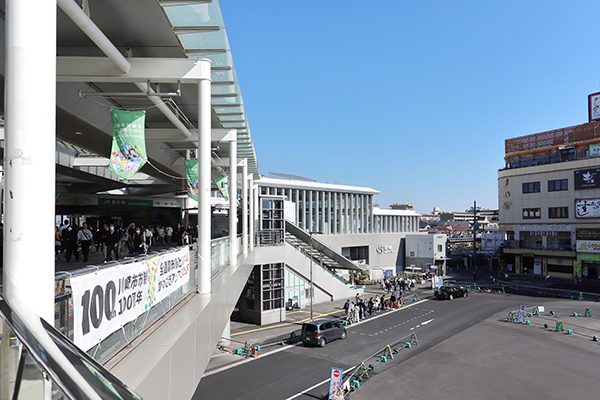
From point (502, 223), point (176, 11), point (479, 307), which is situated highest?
point (176, 11)

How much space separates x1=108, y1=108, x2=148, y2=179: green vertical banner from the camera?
7117 mm

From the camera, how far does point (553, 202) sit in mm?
50594

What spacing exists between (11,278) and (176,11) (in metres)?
5.67

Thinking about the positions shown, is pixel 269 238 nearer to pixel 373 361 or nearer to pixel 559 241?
pixel 373 361

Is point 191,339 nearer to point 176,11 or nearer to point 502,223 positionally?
point 176,11

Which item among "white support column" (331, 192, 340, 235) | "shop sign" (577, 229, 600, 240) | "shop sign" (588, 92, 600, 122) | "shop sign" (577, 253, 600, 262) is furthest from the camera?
"white support column" (331, 192, 340, 235)

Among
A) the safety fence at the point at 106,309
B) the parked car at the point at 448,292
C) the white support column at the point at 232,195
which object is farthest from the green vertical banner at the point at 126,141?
the parked car at the point at 448,292

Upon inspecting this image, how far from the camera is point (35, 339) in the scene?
150 centimetres

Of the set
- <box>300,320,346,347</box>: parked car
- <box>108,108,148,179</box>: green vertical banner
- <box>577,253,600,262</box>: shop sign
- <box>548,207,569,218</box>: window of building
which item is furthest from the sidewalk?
<box>548,207,569,218</box>: window of building

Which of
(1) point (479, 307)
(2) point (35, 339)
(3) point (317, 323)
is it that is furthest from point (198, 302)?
(1) point (479, 307)

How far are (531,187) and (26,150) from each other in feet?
198

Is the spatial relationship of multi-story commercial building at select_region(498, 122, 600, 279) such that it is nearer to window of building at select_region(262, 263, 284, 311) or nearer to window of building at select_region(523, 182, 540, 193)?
window of building at select_region(523, 182, 540, 193)

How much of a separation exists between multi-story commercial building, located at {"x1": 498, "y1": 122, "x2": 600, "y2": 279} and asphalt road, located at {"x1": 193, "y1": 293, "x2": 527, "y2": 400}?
1975 centimetres

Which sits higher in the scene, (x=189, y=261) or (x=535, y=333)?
(x=189, y=261)
